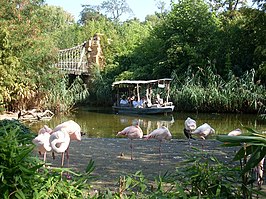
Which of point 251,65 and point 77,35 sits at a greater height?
point 77,35

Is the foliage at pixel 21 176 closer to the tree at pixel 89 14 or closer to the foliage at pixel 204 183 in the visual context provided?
the foliage at pixel 204 183

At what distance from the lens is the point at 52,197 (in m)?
1.57

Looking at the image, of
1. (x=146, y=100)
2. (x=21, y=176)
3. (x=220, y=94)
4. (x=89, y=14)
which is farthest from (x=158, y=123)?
(x=89, y=14)

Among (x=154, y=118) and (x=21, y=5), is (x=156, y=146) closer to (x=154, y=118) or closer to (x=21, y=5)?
(x=154, y=118)

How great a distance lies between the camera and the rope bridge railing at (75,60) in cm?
2512

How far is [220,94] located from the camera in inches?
704

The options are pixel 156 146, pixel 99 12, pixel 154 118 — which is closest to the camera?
pixel 156 146

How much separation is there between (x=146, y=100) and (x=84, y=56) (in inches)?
396

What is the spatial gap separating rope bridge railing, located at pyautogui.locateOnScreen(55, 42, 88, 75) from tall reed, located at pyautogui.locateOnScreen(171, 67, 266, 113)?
8197mm

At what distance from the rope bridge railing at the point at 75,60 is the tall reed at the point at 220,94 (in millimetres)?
8197

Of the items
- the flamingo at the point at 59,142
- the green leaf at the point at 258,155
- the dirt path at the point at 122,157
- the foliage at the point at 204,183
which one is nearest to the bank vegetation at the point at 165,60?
the dirt path at the point at 122,157

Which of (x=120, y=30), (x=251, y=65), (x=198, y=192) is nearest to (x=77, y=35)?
(x=120, y=30)

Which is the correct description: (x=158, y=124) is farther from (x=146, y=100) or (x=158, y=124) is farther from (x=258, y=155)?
(x=258, y=155)

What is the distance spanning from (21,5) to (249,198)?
17.6 m
